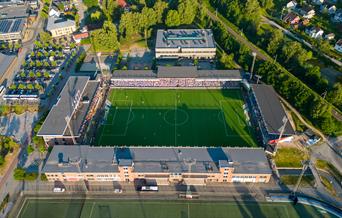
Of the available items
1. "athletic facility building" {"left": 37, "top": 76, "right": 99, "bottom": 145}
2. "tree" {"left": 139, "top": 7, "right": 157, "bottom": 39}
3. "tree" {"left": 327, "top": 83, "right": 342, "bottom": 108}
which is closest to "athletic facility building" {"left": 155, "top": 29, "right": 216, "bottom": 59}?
"tree" {"left": 139, "top": 7, "right": 157, "bottom": 39}

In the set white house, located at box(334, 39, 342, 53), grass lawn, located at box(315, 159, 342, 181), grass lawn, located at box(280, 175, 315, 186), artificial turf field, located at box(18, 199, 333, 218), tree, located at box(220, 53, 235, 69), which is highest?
white house, located at box(334, 39, 342, 53)

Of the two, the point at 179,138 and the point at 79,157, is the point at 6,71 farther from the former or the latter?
the point at 179,138

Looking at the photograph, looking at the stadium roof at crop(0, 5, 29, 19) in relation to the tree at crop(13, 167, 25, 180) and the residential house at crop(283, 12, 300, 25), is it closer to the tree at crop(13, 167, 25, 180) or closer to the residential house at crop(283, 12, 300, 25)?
the tree at crop(13, 167, 25, 180)

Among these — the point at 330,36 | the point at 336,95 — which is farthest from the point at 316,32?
the point at 336,95

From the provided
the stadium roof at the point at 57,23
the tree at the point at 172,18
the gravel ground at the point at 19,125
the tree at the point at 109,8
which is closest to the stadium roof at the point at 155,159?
the gravel ground at the point at 19,125

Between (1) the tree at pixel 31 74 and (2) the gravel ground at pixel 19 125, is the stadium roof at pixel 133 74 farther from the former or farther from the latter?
(1) the tree at pixel 31 74

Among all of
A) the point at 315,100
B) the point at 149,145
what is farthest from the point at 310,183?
the point at 149,145

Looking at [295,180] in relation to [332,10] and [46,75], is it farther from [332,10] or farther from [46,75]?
[332,10]
